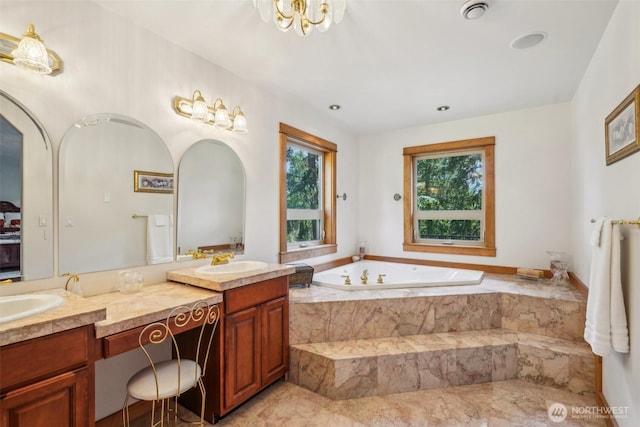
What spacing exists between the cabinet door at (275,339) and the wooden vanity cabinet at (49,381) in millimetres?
1056

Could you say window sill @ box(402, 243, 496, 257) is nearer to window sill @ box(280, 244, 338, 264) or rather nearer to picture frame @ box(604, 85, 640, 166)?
window sill @ box(280, 244, 338, 264)

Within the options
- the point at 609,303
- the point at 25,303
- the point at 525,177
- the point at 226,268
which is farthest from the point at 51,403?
the point at 525,177

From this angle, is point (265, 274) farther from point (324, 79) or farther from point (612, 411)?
point (612, 411)

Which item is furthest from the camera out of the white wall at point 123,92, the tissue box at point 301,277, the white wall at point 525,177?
the white wall at point 525,177

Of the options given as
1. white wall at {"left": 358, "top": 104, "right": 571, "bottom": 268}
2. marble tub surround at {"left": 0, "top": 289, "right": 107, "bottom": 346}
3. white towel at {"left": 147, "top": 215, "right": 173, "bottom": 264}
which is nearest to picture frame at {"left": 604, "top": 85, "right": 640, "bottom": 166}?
white wall at {"left": 358, "top": 104, "right": 571, "bottom": 268}

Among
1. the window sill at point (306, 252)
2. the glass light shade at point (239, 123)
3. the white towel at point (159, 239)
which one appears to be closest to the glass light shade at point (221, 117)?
the glass light shade at point (239, 123)

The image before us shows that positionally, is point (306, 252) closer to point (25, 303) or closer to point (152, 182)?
point (152, 182)

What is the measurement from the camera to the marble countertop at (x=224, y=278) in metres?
1.84

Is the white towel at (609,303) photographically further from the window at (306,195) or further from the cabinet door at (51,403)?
the cabinet door at (51,403)

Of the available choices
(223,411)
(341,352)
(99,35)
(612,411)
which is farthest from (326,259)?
(99,35)

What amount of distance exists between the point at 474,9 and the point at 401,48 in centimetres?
54

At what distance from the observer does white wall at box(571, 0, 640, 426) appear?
4.90ft

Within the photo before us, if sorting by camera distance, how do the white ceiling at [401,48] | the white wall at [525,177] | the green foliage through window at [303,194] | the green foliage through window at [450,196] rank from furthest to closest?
the green foliage through window at [450,196] < the green foliage through window at [303,194] < the white wall at [525,177] < the white ceiling at [401,48]

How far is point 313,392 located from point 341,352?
36 cm
